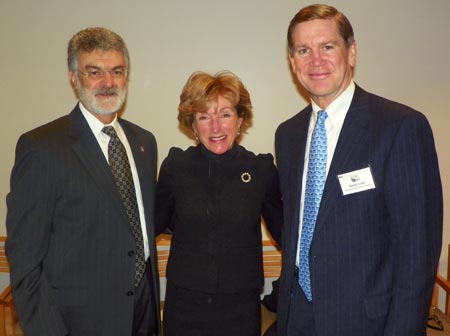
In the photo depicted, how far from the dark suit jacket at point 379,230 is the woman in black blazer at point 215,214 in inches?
18.9

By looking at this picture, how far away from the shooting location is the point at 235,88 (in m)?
2.45

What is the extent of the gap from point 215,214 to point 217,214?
0.01m

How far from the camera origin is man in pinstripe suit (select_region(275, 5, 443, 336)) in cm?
171

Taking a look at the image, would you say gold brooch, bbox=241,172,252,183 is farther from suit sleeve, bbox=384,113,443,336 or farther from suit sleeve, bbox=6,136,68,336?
suit sleeve, bbox=6,136,68,336

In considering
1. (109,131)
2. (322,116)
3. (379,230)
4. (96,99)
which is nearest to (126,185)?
(109,131)

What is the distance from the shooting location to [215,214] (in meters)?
2.31

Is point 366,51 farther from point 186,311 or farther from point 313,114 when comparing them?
point 186,311

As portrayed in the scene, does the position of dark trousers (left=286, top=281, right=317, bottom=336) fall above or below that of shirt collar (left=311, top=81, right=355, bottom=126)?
below

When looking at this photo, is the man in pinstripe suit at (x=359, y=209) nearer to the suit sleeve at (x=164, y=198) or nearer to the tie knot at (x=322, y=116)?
the tie knot at (x=322, y=116)

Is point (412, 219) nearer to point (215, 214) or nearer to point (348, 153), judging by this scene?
point (348, 153)

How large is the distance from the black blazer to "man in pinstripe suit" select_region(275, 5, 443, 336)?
0.28 meters

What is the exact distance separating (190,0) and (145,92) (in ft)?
2.54

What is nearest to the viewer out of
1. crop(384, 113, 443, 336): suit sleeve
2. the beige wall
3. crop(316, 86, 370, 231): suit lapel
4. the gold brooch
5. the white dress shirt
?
crop(384, 113, 443, 336): suit sleeve

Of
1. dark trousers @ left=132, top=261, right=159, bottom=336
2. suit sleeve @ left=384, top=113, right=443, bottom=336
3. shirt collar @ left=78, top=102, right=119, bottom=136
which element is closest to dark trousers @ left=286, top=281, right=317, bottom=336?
suit sleeve @ left=384, top=113, right=443, bottom=336
